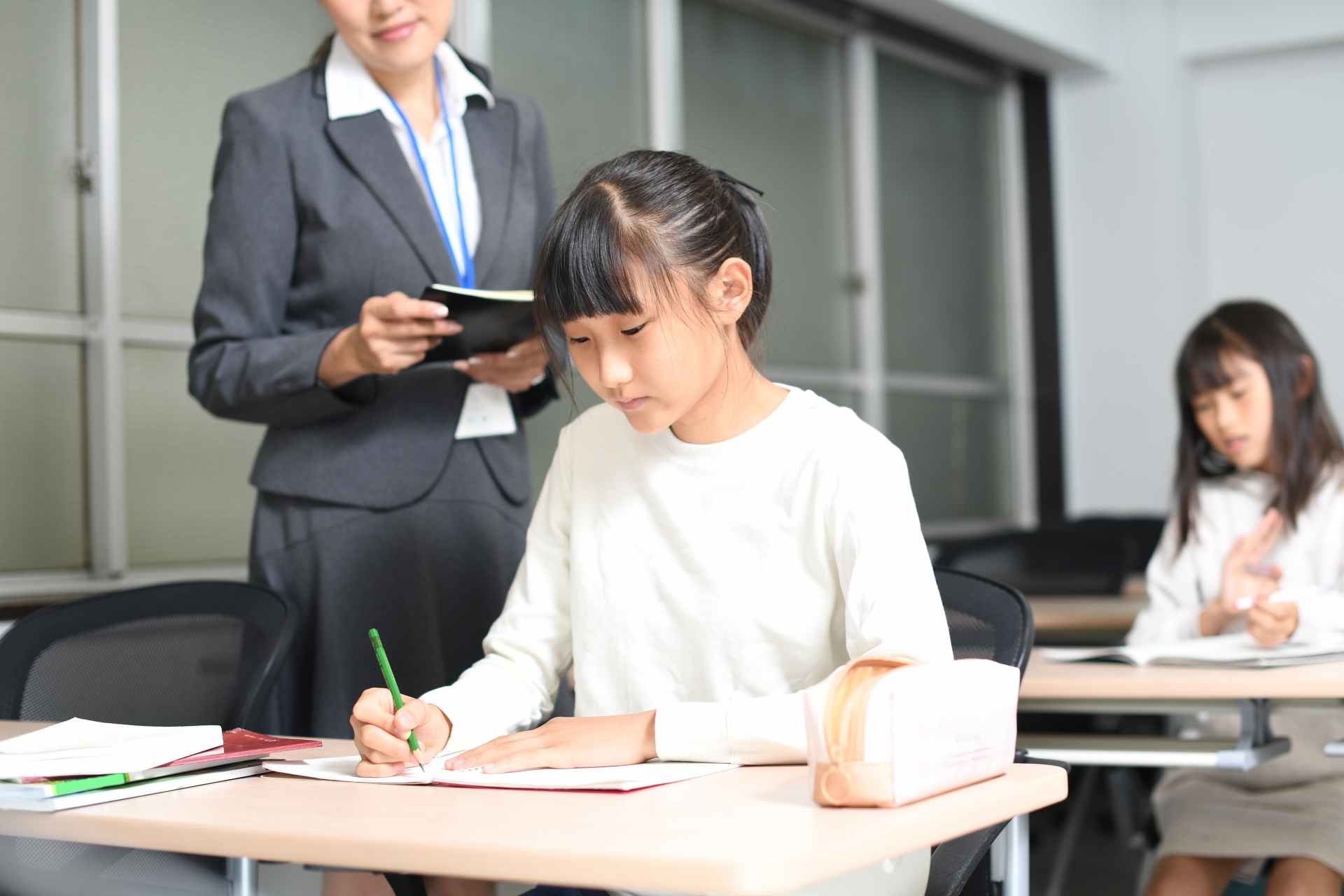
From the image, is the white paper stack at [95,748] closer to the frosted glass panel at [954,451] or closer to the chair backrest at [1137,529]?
the chair backrest at [1137,529]

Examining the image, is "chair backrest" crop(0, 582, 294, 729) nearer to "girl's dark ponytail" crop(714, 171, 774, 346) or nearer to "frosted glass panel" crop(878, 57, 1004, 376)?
"girl's dark ponytail" crop(714, 171, 774, 346)

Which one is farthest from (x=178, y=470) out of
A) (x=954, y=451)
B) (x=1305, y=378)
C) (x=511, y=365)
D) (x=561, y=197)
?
(x=954, y=451)

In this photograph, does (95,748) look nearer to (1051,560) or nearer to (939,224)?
(1051,560)

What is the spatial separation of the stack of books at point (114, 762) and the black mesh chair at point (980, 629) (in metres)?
0.65

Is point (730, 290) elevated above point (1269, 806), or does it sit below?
above

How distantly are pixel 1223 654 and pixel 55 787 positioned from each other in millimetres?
1534

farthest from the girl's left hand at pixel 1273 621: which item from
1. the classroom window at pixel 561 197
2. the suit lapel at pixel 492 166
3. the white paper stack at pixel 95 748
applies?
the white paper stack at pixel 95 748

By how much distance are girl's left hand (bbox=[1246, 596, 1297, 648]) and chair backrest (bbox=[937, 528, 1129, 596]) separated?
1556mm

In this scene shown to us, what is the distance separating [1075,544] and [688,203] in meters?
2.59

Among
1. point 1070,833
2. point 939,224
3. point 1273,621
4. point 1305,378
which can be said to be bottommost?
point 1070,833

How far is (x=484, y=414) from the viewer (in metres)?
1.83

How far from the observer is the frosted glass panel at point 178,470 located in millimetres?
2568

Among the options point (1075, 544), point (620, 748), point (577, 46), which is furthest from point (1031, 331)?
point (620, 748)

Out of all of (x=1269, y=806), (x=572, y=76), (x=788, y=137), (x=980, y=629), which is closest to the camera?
(x=980, y=629)
